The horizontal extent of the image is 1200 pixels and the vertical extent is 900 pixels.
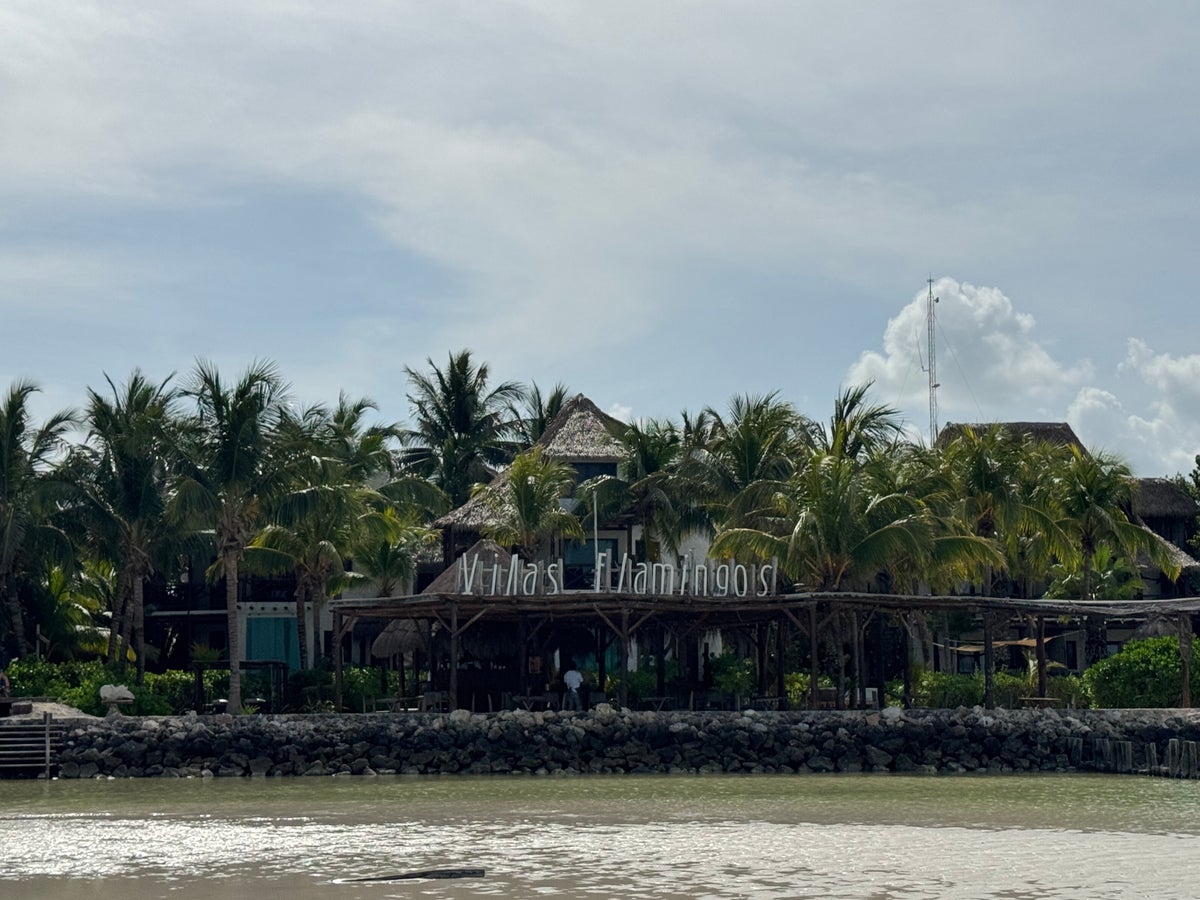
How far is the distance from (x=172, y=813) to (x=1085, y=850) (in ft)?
41.2

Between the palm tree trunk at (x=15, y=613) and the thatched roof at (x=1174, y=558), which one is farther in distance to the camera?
the thatched roof at (x=1174, y=558)

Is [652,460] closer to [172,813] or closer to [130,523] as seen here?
[130,523]

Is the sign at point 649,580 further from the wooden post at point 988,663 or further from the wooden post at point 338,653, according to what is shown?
the wooden post at point 988,663

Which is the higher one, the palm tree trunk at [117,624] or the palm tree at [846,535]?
the palm tree at [846,535]

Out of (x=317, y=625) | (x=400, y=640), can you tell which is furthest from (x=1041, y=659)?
(x=317, y=625)

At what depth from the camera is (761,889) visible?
52.2ft

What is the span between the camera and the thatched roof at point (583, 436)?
142 feet

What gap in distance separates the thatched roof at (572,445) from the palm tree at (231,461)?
6983 mm

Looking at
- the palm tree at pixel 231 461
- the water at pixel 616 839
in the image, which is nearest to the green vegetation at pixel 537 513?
the palm tree at pixel 231 461

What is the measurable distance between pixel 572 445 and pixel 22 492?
14075 mm

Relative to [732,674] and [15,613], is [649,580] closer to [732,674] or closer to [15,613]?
[732,674]

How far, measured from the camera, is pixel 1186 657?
3259cm

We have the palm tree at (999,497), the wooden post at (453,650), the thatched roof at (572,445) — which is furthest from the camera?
the thatched roof at (572,445)

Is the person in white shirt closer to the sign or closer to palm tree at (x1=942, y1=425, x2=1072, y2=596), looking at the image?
the sign
